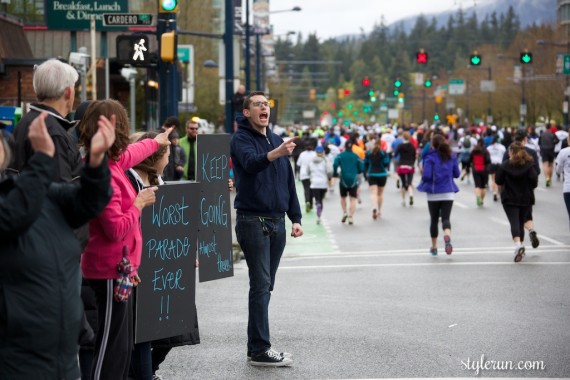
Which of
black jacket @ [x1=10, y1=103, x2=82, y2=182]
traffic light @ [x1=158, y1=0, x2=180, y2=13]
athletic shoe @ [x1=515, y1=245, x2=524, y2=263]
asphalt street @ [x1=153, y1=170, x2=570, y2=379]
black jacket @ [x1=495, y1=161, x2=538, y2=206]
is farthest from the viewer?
traffic light @ [x1=158, y1=0, x2=180, y2=13]

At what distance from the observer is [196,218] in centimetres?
794

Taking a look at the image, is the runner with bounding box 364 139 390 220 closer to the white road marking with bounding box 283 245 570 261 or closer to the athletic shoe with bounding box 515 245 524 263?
the white road marking with bounding box 283 245 570 261

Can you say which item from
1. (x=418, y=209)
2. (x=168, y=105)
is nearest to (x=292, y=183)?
(x=168, y=105)

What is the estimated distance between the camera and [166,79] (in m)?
19.2

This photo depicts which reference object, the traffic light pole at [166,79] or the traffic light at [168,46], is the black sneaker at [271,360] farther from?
the traffic light pole at [166,79]

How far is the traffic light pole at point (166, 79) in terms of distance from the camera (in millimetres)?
18922

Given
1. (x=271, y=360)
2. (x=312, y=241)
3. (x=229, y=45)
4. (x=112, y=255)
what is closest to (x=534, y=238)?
(x=312, y=241)

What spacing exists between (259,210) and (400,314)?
2888 mm

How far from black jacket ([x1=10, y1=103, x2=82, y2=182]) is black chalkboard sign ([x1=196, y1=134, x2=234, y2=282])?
101 inches

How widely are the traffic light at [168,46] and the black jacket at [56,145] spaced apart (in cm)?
1203

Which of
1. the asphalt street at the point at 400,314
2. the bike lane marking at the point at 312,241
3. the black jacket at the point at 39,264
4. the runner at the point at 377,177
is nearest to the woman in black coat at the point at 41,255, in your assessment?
the black jacket at the point at 39,264

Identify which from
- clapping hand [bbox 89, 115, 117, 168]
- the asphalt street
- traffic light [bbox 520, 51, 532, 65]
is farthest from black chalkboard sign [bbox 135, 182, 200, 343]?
traffic light [bbox 520, 51, 532, 65]

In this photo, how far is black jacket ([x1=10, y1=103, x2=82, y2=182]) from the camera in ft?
19.6

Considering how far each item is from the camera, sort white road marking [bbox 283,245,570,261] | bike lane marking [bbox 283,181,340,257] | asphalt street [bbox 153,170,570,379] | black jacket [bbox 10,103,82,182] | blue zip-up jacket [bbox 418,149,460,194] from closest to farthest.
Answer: black jacket [bbox 10,103,82,182]
asphalt street [bbox 153,170,570,379]
blue zip-up jacket [bbox 418,149,460,194]
white road marking [bbox 283,245,570,261]
bike lane marking [bbox 283,181,340,257]
